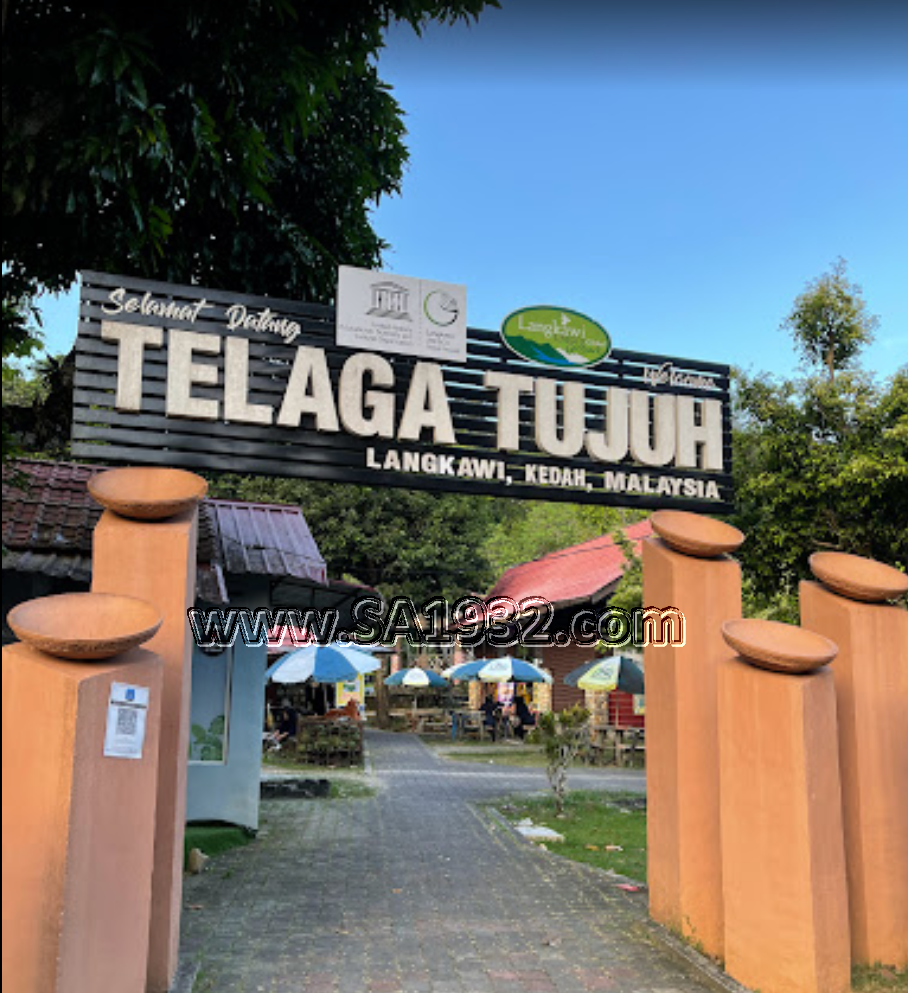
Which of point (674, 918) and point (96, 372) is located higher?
point (96, 372)

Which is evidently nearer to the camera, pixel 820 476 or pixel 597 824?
pixel 820 476

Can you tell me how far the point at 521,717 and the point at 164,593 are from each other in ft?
76.5

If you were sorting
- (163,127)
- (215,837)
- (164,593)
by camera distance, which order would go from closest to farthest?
(164,593) → (163,127) → (215,837)

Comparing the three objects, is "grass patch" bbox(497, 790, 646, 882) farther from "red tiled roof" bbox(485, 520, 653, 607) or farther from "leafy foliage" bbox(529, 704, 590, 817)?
"red tiled roof" bbox(485, 520, 653, 607)

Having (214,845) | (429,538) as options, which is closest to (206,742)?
(214,845)

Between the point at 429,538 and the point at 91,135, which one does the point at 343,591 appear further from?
→ the point at 429,538

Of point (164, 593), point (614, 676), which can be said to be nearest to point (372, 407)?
point (164, 593)

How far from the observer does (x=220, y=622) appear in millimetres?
10398

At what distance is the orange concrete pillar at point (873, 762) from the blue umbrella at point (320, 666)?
40.9 ft

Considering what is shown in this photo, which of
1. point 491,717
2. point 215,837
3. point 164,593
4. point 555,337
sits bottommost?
point 215,837

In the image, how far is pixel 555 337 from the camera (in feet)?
25.6

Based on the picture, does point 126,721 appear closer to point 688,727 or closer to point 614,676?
point 688,727

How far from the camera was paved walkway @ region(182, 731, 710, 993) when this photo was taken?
588 centimetres

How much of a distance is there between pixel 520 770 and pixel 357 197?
43.5 feet
